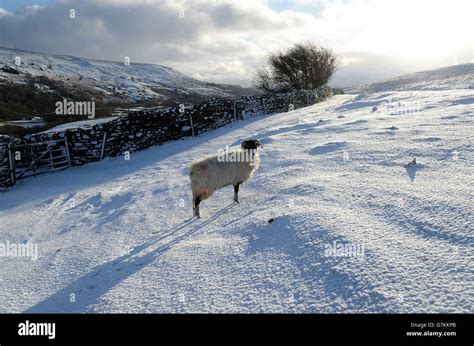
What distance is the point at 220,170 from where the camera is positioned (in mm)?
6562

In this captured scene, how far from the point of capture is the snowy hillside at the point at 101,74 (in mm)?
77312

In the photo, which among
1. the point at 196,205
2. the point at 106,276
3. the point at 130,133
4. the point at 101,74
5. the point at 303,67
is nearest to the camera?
the point at 106,276

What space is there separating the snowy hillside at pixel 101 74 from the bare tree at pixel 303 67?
45.5m

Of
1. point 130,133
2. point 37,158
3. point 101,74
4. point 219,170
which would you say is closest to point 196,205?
point 219,170

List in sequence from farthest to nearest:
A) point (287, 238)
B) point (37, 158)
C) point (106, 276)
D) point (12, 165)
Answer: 1. point (37, 158)
2. point (12, 165)
3. point (106, 276)
4. point (287, 238)

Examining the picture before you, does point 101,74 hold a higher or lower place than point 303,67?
higher

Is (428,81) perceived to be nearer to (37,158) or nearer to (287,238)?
(37,158)

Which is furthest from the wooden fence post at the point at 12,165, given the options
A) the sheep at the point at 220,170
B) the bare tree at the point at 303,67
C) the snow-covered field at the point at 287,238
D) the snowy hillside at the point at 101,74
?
the snowy hillside at the point at 101,74

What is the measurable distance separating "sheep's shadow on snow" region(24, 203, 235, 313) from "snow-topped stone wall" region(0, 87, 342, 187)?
36.8 ft

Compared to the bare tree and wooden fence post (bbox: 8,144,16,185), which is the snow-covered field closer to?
wooden fence post (bbox: 8,144,16,185)

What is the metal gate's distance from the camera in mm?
13965

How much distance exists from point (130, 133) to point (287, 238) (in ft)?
48.0

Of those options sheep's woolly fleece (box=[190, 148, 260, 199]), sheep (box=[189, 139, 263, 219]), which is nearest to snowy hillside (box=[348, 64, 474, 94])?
sheep (box=[189, 139, 263, 219])
